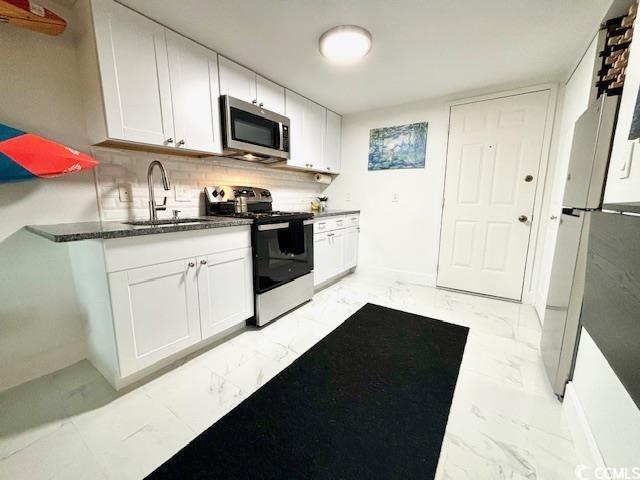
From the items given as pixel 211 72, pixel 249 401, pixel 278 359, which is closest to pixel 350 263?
pixel 278 359

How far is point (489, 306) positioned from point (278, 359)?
226 centimetres

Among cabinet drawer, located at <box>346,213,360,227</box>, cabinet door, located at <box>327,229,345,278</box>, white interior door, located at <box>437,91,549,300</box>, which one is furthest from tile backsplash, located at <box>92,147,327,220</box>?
white interior door, located at <box>437,91,549,300</box>

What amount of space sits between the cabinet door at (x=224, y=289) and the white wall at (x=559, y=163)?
250 cm

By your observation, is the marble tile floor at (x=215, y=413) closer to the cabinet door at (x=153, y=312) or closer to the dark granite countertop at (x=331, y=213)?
the cabinet door at (x=153, y=312)

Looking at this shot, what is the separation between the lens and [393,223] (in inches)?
136

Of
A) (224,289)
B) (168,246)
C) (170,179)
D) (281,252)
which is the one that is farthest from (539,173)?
(170,179)

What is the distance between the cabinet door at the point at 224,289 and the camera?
176cm

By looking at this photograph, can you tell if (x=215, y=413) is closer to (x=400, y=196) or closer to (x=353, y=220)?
(x=353, y=220)

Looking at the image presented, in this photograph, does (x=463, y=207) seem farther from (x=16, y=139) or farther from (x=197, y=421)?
(x=16, y=139)

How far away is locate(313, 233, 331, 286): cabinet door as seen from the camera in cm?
280

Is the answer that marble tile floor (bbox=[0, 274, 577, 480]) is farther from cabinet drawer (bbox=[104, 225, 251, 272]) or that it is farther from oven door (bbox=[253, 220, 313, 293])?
cabinet drawer (bbox=[104, 225, 251, 272])

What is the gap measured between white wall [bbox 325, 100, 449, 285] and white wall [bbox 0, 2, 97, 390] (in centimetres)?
282

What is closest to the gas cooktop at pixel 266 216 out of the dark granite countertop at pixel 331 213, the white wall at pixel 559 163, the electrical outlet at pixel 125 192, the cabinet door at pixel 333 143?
the dark granite countertop at pixel 331 213

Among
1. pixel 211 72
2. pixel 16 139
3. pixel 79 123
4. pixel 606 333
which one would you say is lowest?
pixel 606 333
